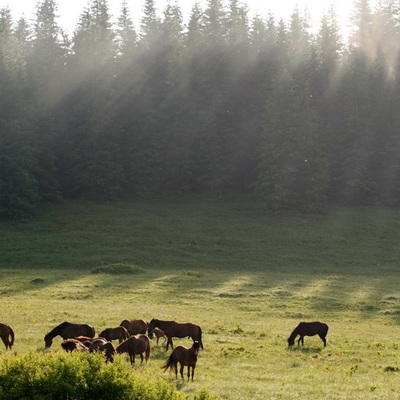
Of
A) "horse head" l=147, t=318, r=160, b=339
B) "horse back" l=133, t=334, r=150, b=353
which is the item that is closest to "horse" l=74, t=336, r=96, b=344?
"horse back" l=133, t=334, r=150, b=353

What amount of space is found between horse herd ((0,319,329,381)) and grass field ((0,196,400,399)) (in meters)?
0.44

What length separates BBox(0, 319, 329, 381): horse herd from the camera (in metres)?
17.2

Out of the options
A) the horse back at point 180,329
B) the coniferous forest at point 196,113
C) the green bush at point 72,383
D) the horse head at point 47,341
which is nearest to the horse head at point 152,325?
the horse back at point 180,329

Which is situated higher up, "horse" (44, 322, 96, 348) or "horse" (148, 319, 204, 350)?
"horse" (44, 322, 96, 348)

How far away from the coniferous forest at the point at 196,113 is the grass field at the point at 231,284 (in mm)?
3725

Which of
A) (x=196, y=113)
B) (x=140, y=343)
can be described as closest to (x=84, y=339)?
(x=140, y=343)

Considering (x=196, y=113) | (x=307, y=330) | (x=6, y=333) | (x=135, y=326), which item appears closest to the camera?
(x=6, y=333)

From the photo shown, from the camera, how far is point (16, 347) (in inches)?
824

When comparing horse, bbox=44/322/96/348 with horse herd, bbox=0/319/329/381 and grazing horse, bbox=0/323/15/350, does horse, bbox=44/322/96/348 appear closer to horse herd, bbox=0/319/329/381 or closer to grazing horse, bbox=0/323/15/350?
horse herd, bbox=0/319/329/381

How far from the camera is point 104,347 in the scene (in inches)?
674

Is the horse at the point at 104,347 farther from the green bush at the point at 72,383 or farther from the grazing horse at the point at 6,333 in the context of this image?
the green bush at the point at 72,383

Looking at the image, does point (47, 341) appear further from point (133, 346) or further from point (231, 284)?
point (231, 284)

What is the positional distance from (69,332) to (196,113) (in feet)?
187

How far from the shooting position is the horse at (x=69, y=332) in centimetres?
2095
